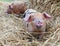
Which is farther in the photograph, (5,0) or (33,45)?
(5,0)

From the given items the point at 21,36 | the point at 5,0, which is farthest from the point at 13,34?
the point at 5,0

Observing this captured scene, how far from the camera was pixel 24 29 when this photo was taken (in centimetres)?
276

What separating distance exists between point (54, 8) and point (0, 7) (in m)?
0.97

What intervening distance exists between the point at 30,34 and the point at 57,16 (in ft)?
2.21

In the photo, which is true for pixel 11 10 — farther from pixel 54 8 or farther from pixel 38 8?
pixel 54 8

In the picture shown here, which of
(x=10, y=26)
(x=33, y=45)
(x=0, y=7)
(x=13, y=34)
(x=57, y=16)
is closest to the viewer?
(x=33, y=45)

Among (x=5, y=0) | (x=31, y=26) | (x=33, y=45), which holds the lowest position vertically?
(x=33, y=45)

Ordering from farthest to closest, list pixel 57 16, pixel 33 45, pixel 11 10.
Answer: pixel 11 10, pixel 57 16, pixel 33 45

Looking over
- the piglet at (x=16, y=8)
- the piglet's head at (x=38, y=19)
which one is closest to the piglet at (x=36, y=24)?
the piglet's head at (x=38, y=19)

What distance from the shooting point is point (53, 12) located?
323cm

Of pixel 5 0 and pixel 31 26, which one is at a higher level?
pixel 5 0

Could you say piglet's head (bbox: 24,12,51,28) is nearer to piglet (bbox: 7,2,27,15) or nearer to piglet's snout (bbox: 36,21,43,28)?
piglet's snout (bbox: 36,21,43,28)

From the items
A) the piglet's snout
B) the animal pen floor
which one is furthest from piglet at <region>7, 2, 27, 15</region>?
the piglet's snout

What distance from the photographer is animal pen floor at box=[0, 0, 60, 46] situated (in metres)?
2.39
